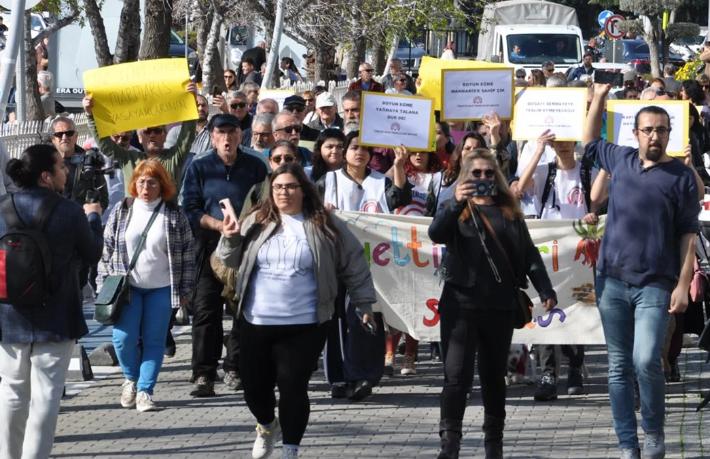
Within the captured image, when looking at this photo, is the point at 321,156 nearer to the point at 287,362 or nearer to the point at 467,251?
the point at 467,251

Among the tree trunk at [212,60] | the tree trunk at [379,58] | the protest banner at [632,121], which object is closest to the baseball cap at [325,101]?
the protest banner at [632,121]

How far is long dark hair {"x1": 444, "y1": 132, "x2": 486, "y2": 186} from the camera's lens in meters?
10.0

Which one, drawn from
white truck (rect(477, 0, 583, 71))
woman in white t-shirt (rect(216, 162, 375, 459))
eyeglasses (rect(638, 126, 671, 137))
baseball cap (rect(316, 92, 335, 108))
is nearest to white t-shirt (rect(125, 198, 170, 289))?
woman in white t-shirt (rect(216, 162, 375, 459))

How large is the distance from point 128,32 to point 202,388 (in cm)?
1164

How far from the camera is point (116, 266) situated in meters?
9.73

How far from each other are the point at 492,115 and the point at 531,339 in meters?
1.71

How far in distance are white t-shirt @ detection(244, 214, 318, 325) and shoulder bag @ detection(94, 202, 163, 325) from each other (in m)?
1.83

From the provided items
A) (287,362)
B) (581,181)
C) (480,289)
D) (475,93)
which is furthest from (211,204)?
(480,289)

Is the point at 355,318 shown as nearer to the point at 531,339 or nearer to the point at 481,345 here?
→ the point at 531,339

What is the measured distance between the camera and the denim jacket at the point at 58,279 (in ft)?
24.2

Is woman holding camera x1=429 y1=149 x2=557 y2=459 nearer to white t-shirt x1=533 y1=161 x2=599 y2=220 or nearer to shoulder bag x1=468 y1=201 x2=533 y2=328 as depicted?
shoulder bag x1=468 y1=201 x2=533 y2=328

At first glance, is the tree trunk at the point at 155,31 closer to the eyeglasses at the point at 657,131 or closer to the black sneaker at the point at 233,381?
the black sneaker at the point at 233,381

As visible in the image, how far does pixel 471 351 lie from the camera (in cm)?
805

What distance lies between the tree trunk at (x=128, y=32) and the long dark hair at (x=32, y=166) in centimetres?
1347
